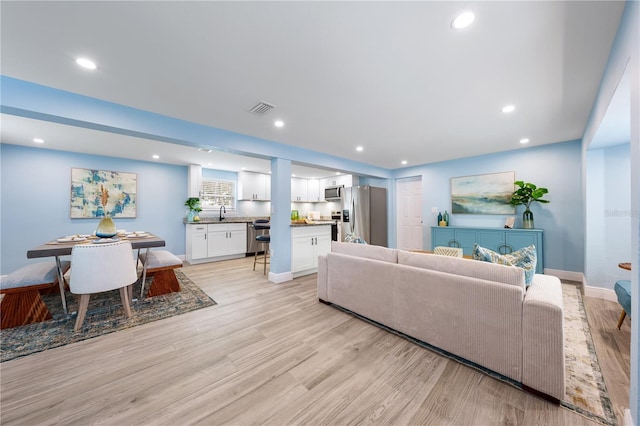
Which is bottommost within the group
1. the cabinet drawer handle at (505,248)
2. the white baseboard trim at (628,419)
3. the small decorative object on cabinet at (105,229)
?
the white baseboard trim at (628,419)

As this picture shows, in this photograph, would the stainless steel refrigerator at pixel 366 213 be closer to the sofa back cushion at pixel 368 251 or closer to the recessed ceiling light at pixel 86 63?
the sofa back cushion at pixel 368 251

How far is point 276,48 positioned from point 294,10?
1.18 ft

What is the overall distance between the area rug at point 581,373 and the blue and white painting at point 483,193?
2.48 metres

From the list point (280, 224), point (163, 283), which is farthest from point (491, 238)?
point (163, 283)

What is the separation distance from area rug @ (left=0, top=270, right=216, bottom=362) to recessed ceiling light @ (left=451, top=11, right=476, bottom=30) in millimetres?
3610

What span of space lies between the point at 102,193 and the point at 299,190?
4.79 metres

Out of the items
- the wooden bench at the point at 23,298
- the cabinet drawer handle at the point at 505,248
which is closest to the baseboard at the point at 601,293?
the cabinet drawer handle at the point at 505,248

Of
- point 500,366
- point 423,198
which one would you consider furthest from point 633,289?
point 423,198

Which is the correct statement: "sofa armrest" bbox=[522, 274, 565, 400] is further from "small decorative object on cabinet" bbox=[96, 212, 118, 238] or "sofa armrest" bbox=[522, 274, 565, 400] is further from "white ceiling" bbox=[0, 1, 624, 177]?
"small decorative object on cabinet" bbox=[96, 212, 118, 238]

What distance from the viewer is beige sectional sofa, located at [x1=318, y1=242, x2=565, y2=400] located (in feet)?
4.75

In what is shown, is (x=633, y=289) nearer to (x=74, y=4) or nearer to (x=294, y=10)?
(x=294, y=10)

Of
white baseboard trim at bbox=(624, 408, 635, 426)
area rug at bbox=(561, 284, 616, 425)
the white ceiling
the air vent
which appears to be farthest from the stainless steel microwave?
white baseboard trim at bbox=(624, 408, 635, 426)

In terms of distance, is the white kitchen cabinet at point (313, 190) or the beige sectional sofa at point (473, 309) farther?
the white kitchen cabinet at point (313, 190)

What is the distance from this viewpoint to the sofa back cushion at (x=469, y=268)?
1.63 meters
